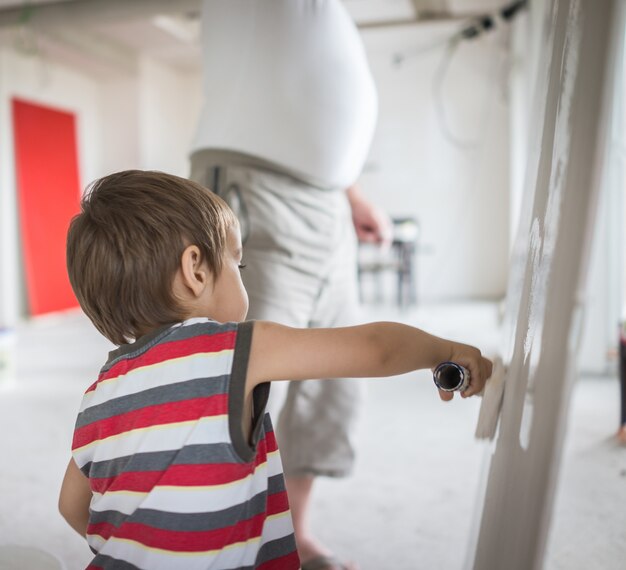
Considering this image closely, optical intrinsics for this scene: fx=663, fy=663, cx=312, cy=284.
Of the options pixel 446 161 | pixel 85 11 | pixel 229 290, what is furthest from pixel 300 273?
pixel 446 161

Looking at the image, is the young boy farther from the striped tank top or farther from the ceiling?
the ceiling

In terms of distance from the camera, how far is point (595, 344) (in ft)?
9.01

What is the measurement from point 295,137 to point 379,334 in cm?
52

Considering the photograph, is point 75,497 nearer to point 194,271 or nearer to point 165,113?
point 194,271

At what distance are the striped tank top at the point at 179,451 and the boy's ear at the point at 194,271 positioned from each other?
1.4 inches

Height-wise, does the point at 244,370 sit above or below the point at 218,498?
above

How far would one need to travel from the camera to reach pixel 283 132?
1.01 meters

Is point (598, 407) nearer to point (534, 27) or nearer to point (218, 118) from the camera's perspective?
point (218, 118)

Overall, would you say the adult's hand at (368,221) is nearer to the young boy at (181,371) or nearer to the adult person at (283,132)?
the adult person at (283,132)

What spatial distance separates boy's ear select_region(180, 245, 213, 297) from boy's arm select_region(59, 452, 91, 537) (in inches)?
9.3

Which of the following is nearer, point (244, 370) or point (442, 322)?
point (244, 370)

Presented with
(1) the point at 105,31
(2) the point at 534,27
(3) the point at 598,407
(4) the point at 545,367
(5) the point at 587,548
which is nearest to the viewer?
(4) the point at 545,367

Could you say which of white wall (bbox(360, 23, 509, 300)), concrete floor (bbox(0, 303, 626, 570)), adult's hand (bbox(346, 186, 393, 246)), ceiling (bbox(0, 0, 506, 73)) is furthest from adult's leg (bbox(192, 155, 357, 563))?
white wall (bbox(360, 23, 509, 300))

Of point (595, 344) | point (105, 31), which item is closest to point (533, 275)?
point (595, 344)
